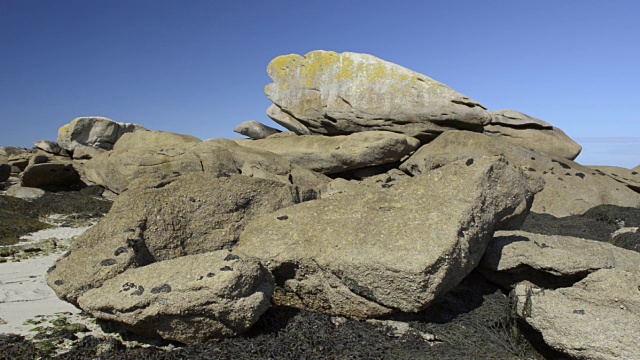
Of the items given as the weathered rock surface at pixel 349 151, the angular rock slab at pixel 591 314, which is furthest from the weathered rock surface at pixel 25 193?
the angular rock slab at pixel 591 314

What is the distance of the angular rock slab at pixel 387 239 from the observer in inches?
306

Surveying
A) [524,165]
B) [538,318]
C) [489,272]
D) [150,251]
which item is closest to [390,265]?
[538,318]

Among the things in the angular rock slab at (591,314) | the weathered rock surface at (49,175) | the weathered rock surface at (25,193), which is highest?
the weathered rock surface at (49,175)

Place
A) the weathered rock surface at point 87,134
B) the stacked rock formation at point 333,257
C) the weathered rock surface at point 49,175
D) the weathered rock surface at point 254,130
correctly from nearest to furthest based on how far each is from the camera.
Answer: the stacked rock formation at point 333,257, the weathered rock surface at point 254,130, the weathered rock surface at point 49,175, the weathered rock surface at point 87,134

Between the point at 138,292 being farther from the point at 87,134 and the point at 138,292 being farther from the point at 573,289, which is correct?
the point at 87,134

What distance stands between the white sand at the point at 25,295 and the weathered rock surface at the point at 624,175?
67.4 feet

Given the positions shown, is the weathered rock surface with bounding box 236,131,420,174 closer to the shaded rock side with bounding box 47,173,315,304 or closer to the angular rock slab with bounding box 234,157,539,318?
the shaded rock side with bounding box 47,173,315,304

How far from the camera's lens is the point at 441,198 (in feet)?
28.3

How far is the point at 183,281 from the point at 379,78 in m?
16.7

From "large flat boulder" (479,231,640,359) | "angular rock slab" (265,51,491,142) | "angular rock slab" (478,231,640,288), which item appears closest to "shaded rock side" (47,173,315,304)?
"angular rock slab" (478,231,640,288)

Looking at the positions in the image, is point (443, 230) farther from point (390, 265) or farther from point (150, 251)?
point (150, 251)

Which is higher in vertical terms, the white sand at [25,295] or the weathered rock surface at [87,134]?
the weathered rock surface at [87,134]

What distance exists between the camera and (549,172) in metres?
19.5

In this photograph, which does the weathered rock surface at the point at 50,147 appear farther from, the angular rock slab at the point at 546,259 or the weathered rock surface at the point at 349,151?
the angular rock slab at the point at 546,259
